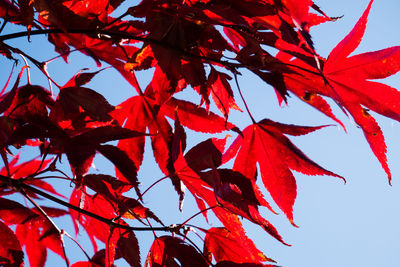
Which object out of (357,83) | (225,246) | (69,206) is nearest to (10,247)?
(69,206)

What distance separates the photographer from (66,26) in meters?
0.57

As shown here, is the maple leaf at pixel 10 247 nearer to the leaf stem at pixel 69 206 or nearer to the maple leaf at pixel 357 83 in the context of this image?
the leaf stem at pixel 69 206

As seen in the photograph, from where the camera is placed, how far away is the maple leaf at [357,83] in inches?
24.3

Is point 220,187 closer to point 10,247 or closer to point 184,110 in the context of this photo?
point 184,110

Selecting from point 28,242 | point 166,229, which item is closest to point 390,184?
point 166,229

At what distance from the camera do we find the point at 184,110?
710 mm

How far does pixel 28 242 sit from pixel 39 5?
506mm

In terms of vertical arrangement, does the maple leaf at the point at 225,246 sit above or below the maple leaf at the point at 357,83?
below

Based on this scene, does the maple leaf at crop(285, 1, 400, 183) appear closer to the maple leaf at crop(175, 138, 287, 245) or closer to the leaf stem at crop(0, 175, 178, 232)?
the maple leaf at crop(175, 138, 287, 245)

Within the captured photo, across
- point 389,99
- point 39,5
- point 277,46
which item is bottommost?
point 389,99

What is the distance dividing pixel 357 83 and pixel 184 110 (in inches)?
11.2

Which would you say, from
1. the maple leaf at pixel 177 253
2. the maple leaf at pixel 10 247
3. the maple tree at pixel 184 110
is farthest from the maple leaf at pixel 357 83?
the maple leaf at pixel 10 247

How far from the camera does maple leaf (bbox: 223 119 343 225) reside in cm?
63

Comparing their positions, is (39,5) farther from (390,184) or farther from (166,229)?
(390,184)
